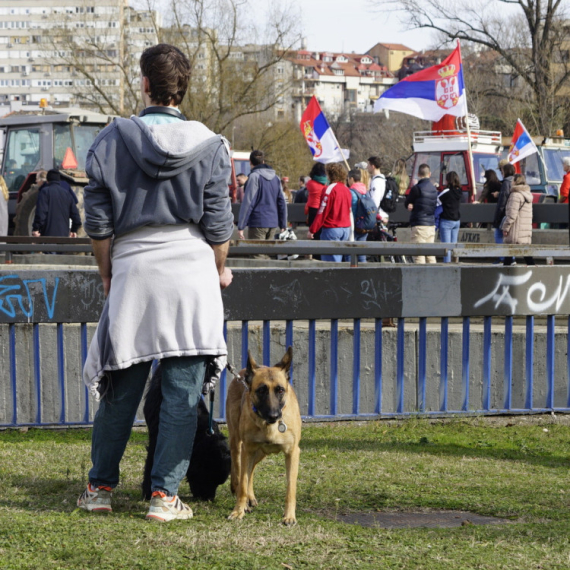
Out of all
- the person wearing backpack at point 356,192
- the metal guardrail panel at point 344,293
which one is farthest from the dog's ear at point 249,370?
the person wearing backpack at point 356,192

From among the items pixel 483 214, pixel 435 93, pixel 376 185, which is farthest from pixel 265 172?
pixel 483 214

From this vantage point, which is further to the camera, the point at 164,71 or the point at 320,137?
the point at 320,137

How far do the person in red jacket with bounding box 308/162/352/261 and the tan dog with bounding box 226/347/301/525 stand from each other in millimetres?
7358

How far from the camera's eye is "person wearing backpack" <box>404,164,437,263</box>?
1498 centimetres

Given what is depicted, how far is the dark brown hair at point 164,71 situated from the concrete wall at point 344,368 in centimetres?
332

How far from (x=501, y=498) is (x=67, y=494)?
2277 millimetres

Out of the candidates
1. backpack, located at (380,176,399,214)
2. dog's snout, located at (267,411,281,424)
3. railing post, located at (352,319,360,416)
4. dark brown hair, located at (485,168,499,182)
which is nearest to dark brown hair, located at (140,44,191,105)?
dog's snout, located at (267,411,281,424)

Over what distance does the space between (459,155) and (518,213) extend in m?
10.8

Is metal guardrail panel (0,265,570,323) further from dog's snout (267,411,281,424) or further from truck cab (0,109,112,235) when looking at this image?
truck cab (0,109,112,235)

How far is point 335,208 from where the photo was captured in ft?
39.5

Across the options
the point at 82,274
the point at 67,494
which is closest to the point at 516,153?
the point at 82,274

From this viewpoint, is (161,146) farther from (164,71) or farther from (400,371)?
(400,371)

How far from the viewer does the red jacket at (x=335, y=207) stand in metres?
12.0

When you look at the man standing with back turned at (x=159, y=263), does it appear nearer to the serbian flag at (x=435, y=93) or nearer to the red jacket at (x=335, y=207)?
the red jacket at (x=335, y=207)
